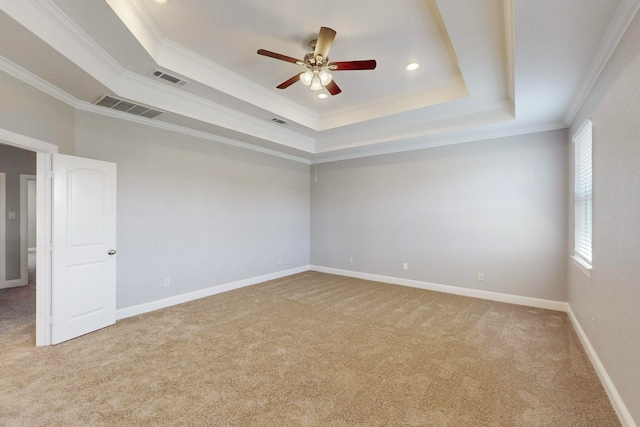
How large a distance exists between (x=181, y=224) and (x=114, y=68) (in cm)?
230

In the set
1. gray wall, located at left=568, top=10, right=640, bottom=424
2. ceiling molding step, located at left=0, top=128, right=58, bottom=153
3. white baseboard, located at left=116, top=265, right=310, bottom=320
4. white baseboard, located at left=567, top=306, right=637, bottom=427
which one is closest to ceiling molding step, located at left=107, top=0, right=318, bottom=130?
ceiling molding step, located at left=0, top=128, right=58, bottom=153

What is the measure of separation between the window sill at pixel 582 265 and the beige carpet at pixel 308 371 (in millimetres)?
Answer: 802

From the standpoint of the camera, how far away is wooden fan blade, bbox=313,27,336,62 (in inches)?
99.3

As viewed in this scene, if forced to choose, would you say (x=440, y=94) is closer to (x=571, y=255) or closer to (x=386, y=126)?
(x=386, y=126)

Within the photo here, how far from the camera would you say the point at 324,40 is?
8.61ft

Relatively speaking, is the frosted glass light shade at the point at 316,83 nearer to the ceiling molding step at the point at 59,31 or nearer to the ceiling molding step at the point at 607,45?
the ceiling molding step at the point at 59,31

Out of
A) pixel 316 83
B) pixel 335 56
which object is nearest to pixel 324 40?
pixel 316 83

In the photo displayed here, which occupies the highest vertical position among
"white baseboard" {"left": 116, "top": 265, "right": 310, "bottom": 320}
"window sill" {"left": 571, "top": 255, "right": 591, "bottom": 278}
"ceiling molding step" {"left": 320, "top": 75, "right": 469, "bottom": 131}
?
"ceiling molding step" {"left": 320, "top": 75, "right": 469, "bottom": 131}

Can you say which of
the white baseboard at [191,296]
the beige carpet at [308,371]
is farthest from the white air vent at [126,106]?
the beige carpet at [308,371]

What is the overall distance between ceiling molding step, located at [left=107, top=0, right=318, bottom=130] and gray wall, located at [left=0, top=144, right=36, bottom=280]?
4984mm

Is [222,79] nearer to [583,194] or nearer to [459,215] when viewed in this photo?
[459,215]

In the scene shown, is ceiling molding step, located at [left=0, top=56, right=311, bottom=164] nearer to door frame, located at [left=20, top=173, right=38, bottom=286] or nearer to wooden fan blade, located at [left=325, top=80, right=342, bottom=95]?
wooden fan blade, located at [left=325, top=80, right=342, bottom=95]

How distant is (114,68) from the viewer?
122 inches

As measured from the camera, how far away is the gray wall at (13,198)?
5438 mm
